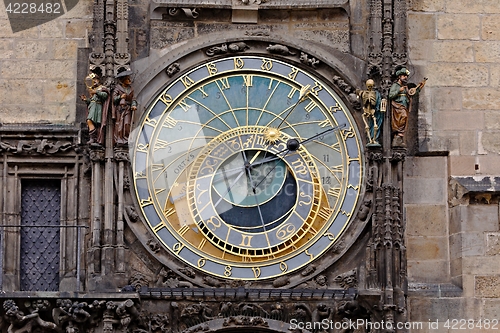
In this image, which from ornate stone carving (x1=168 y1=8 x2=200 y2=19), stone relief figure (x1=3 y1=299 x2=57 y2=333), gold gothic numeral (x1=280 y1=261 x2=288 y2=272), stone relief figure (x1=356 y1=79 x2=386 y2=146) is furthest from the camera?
ornate stone carving (x1=168 y1=8 x2=200 y2=19)

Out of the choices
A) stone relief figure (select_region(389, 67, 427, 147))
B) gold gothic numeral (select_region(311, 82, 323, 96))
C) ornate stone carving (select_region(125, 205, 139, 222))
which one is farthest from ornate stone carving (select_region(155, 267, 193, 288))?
stone relief figure (select_region(389, 67, 427, 147))

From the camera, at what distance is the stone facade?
1639 cm

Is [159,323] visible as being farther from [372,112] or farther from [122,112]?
[372,112]

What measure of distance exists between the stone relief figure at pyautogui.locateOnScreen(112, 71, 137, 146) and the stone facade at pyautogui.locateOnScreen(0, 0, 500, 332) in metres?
0.11

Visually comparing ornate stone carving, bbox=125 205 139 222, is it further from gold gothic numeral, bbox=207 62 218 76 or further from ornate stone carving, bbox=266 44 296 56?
ornate stone carving, bbox=266 44 296 56

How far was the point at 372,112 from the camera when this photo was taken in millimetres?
16969

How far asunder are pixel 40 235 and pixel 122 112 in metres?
1.43

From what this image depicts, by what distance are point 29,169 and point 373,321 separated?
362cm

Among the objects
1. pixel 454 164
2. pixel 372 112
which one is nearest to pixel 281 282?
pixel 372 112

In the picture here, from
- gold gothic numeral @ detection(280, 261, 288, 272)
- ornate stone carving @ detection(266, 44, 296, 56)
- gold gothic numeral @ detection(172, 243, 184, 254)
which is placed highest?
ornate stone carving @ detection(266, 44, 296, 56)

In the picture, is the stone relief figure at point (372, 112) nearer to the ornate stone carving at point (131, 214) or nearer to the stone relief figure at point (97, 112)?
the ornate stone carving at point (131, 214)

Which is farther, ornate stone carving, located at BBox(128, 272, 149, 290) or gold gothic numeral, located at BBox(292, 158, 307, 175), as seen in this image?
gold gothic numeral, located at BBox(292, 158, 307, 175)

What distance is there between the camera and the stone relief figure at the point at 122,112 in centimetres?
1686

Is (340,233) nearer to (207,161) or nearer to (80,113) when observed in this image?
(207,161)
